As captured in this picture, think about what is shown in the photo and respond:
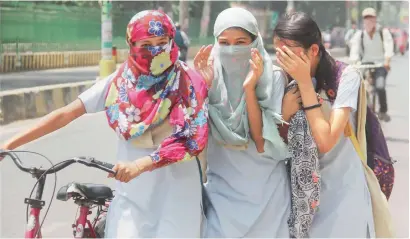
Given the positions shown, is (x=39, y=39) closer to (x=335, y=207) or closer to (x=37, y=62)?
(x=37, y=62)

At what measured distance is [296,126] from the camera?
2832 mm

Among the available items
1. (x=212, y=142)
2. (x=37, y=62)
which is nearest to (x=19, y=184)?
(x=212, y=142)

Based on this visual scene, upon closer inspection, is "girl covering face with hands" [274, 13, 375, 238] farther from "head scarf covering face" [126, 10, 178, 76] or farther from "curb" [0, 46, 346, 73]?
"curb" [0, 46, 346, 73]

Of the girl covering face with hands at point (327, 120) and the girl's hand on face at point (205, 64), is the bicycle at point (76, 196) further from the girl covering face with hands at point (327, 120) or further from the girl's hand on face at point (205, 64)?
the girl covering face with hands at point (327, 120)

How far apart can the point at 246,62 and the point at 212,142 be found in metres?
0.34

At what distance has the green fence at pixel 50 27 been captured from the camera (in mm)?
18688

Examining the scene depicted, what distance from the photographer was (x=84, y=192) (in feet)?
8.80

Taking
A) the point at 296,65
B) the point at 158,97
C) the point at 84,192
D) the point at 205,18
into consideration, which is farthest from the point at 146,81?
the point at 205,18

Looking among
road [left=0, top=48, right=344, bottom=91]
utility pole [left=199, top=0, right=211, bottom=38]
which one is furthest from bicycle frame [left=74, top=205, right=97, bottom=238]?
utility pole [left=199, top=0, right=211, bottom=38]

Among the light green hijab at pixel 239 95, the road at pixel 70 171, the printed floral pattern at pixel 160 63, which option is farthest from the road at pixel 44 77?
the printed floral pattern at pixel 160 63

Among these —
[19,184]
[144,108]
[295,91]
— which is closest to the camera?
[144,108]

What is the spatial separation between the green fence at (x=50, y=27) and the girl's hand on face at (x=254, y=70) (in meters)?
15.4

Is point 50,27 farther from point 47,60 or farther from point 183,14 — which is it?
point 183,14

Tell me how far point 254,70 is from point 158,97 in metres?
0.39
